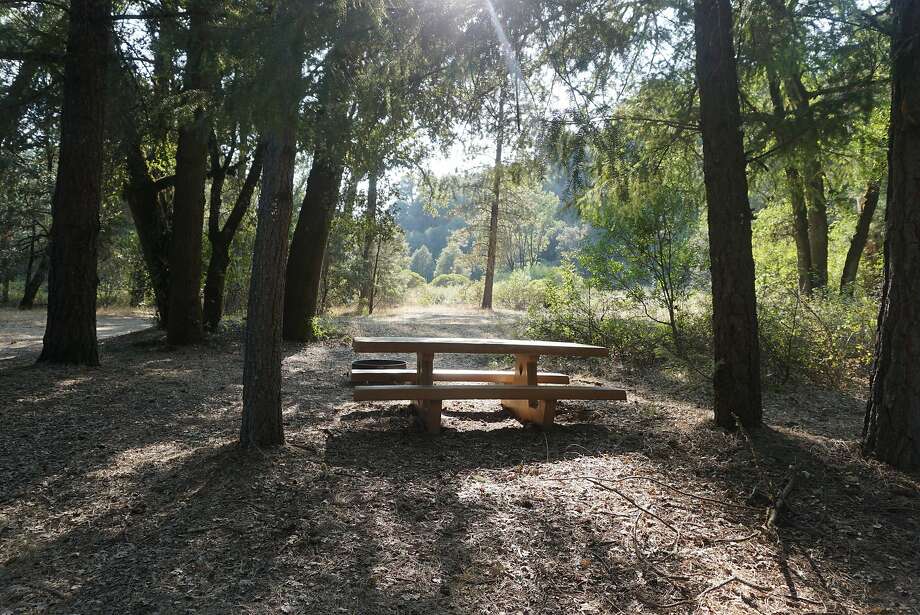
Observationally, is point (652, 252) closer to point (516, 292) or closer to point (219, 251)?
point (219, 251)

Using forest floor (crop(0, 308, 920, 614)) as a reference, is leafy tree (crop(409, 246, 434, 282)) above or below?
above

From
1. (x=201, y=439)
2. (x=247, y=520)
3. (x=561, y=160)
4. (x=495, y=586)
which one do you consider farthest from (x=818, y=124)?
(x=201, y=439)

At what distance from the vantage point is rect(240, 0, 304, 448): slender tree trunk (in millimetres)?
3332

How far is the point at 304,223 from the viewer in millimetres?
9891

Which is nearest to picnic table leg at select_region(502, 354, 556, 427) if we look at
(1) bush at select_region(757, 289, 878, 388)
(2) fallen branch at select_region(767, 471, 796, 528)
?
(2) fallen branch at select_region(767, 471, 796, 528)

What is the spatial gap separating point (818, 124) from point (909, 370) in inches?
99.3

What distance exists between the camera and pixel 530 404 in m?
4.88

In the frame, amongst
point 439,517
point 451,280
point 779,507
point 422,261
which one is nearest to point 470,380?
point 439,517

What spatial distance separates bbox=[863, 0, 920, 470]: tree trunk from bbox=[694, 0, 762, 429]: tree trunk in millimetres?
788

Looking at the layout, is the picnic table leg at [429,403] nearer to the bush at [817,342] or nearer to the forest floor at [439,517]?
the forest floor at [439,517]

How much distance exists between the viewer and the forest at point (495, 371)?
259 cm

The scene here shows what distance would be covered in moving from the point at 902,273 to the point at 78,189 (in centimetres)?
779

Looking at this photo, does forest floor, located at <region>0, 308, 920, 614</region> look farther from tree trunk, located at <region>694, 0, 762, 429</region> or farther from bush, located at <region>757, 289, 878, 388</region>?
bush, located at <region>757, 289, 878, 388</region>

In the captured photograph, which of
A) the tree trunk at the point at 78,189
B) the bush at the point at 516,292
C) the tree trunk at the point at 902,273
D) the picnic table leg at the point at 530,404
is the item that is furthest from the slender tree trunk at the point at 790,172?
the bush at the point at 516,292
